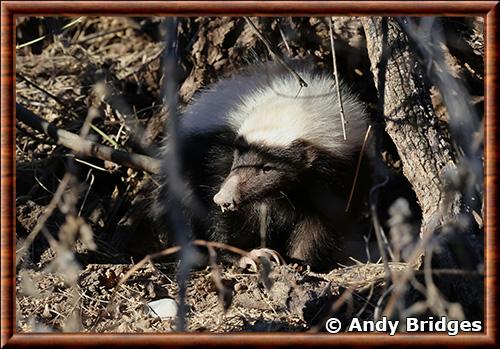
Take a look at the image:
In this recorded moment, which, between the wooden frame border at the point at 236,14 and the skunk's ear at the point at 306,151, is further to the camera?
the skunk's ear at the point at 306,151

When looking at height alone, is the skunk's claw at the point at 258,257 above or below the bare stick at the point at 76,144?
below

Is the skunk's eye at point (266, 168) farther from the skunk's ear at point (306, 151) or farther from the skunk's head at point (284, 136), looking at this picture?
the skunk's ear at point (306, 151)

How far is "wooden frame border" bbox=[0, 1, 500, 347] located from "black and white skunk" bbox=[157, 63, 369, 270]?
5.63 feet

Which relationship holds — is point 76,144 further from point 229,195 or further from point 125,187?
point 229,195

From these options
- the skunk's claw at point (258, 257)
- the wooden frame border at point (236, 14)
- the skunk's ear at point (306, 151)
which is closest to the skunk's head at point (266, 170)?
the skunk's ear at point (306, 151)

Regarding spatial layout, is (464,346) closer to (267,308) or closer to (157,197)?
(267,308)

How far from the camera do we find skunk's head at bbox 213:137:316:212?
199 inches

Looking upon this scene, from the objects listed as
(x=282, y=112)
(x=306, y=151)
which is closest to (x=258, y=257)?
(x=306, y=151)

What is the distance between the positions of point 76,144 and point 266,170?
1.55m

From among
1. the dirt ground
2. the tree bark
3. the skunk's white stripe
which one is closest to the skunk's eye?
the skunk's white stripe

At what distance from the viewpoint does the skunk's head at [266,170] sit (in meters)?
5.07

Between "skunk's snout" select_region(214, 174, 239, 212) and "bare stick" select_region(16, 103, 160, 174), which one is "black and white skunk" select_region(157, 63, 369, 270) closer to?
"skunk's snout" select_region(214, 174, 239, 212)

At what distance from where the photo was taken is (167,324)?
13.8 feet

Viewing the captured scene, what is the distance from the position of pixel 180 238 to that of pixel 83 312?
1.73 m
